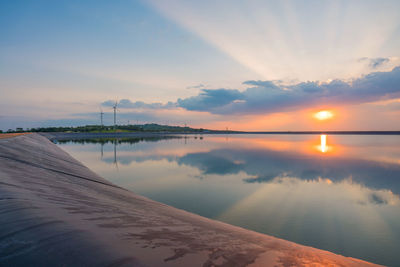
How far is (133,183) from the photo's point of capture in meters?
14.3

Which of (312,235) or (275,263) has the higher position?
(275,263)

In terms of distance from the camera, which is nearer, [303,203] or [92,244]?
[92,244]

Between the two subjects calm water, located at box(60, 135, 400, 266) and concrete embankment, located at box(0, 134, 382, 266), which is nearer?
concrete embankment, located at box(0, 134, 382, 266)

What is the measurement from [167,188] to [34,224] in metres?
10.6

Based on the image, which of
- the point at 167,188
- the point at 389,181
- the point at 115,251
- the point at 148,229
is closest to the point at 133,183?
the point at 167,188

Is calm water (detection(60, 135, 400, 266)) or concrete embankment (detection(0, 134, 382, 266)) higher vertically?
concrete embankment (detection(0, 134, 382, 266))

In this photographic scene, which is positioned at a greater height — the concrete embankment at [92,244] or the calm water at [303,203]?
the concrete embankment at [92,244]

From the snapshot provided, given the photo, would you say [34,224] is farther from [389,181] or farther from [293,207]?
Result: [389,181]

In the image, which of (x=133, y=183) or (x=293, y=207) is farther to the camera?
(x=133, y=183)

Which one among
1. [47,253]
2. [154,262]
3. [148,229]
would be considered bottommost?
[148,229]

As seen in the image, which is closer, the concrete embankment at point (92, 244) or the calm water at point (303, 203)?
the concrete embankment at point (92, 244)

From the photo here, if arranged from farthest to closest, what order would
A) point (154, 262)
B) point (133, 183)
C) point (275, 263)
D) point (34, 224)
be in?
point (133, 183), point (275, 263), point (34, 224), point (154, 262)

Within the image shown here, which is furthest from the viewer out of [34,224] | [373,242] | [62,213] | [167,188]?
[167,188]

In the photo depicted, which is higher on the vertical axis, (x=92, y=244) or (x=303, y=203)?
(x=92, y=244)
